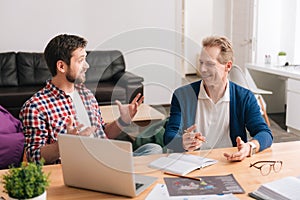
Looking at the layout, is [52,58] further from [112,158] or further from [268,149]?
[268,149]

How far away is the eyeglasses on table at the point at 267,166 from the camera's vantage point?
1752 millimetres

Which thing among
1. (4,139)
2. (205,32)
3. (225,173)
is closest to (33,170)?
(225,173)

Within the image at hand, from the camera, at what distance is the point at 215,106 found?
7.35 ft

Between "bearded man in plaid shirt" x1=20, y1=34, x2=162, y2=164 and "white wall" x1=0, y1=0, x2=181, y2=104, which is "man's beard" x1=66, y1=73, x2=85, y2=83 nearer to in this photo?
"bearded man in plaid shirt" x1=20, y1=34, x2=162, y2=164

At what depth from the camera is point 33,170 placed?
129cm

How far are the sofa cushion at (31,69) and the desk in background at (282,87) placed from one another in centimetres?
259

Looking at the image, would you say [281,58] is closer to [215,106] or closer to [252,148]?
[215,106]

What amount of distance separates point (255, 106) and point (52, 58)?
1.05 meters

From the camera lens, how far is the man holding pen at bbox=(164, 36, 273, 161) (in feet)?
7.14

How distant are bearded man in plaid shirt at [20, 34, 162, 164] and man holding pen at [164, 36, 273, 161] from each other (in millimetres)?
230

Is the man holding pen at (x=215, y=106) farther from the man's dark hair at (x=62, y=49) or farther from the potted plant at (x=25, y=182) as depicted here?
the potted plant at (x=25, y=182)

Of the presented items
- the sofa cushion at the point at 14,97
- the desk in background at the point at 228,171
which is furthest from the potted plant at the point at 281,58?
the desk in background at the point at 228,171

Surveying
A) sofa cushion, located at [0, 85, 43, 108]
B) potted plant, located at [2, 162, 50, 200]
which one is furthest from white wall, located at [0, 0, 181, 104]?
potted plant, located at [2, 162, 50, 200]

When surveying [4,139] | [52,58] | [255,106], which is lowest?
[4,139]
